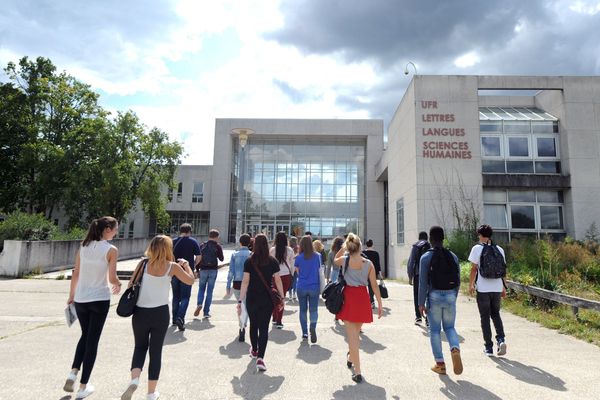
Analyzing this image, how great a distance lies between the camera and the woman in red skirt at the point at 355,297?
4527mm

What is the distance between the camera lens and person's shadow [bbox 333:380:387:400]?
3.96 meters

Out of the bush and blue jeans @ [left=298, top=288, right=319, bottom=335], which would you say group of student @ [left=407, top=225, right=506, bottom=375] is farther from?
the bush

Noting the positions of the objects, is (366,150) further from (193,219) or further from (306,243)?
(306,243)

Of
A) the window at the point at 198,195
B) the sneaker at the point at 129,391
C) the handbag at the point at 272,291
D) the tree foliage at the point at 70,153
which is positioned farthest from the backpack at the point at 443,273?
the window at the point at 198,195

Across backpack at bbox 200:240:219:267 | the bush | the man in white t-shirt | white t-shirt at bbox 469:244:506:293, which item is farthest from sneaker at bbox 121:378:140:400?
the bush

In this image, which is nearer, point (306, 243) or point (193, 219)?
point (306, 243)

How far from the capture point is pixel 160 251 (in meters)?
3.98

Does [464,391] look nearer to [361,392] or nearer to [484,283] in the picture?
[361,392]

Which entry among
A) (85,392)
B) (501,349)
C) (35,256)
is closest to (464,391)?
(501,349)

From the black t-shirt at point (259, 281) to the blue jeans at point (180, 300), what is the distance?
2485 mm

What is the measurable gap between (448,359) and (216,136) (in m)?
34.4

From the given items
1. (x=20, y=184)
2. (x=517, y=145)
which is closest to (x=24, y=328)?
(x=517, y=145)

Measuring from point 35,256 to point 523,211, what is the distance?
22.3 meters

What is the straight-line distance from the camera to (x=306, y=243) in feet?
21.8
